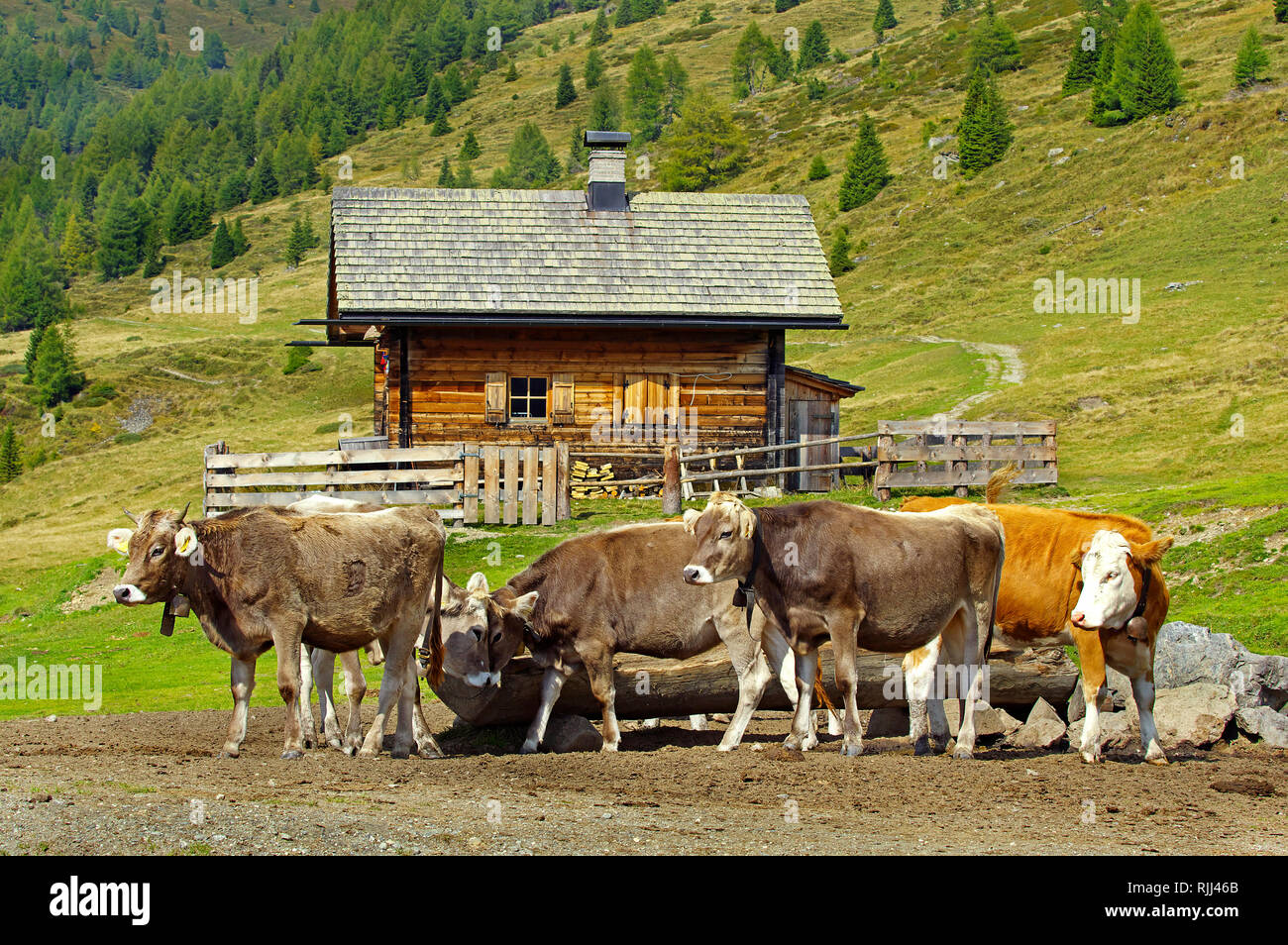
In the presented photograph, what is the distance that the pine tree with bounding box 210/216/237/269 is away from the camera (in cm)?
12862

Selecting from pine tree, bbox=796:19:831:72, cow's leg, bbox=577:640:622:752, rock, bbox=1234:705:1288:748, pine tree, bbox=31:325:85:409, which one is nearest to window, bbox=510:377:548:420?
cow's leg, bbox=577:640:622:752

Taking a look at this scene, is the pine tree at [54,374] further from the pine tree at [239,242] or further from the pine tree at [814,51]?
the pine tree at [814,51]

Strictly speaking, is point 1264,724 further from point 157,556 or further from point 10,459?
point 10,459

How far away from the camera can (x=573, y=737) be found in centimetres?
1116

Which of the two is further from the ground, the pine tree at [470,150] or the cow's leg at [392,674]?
the pine tree at [470,150]

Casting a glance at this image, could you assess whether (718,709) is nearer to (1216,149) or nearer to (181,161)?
(1216,149)

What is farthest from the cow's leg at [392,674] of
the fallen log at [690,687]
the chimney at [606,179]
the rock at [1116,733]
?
the chimney at [606,179]

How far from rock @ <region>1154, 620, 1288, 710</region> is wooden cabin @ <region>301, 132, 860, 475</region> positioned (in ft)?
60.6

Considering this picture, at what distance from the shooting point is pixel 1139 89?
80812 millimetres

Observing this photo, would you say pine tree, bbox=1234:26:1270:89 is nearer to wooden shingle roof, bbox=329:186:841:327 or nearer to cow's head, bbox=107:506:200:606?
wooden shingle roof, bbox=329:186:841:327

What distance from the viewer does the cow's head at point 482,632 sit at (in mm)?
10914

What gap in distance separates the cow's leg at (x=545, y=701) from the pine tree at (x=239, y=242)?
127 m

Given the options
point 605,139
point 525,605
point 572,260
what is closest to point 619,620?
point 525,605

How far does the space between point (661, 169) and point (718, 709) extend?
116 metres
